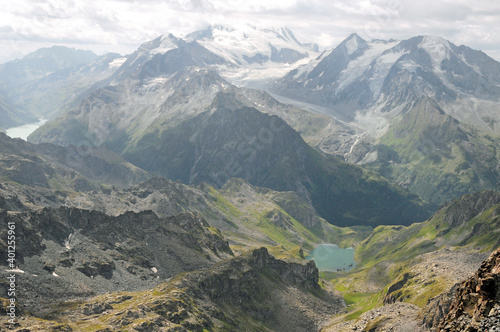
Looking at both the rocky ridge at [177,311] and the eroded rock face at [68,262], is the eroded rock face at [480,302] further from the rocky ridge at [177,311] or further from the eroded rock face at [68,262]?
the eroded rock face at [68,262]

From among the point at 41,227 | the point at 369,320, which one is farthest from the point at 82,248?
the point at 369,320

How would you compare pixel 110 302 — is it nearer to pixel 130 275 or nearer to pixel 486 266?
pixel 130 275

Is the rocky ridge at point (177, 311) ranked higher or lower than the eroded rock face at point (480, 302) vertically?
lower

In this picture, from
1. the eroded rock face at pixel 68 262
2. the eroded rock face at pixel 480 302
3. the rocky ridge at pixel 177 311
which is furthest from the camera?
the eroded rock face at pixel 68 262

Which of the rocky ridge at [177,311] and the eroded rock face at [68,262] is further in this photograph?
the eroded rock face at [68,262]

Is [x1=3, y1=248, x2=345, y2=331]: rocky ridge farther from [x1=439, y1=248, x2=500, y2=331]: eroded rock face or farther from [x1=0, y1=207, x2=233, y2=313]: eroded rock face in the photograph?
[x1=439, y1=248, x2=500, y2=331]: eroded rock face

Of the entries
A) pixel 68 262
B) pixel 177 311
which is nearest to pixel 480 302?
pixel 177 311

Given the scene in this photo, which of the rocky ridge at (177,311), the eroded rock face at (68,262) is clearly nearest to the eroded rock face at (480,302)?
the rocky ridge at (177,311)

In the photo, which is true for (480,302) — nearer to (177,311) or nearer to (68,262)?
(177,311)
